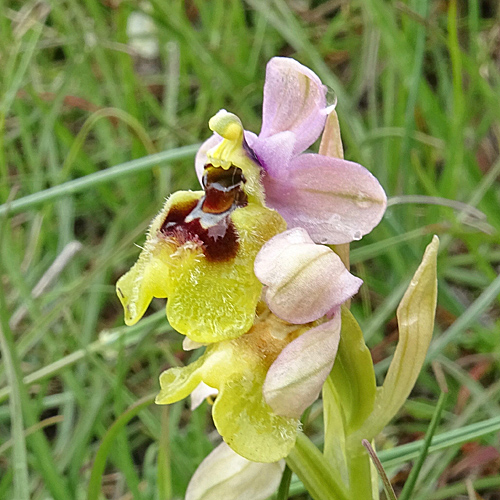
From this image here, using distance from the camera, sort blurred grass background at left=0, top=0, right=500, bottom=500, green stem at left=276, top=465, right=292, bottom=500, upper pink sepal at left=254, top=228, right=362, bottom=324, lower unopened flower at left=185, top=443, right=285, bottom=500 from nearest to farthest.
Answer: upper pink sepal at left=254, top=228, right=362, bottom=324, green stem at left=276, top=465, right=292, bottom=500, lower unopened flower at left=185, top=443, right=285, bottom=500, blurred grass background at left=0, top=0, right=500, bottom=500

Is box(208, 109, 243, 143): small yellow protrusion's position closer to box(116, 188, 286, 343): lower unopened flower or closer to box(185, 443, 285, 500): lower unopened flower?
box(116, 188, 286, 343): lower unopened flower

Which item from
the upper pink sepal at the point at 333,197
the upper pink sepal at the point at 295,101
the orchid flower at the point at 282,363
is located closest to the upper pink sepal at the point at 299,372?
the orchid flower at the point at 282,363

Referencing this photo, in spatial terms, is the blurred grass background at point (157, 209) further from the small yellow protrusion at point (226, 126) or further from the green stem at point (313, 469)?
the small yellow protrusion at point (226, 126)

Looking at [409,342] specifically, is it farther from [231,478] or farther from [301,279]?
[231,478]

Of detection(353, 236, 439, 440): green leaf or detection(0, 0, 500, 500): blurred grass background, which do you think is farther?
detection(0, 0, 500, 500): blurred grass background

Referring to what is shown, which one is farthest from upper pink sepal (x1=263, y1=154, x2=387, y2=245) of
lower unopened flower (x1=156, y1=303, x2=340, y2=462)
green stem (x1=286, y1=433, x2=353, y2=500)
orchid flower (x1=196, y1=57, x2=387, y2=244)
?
green stem (x1=286, y1=433, x2=353, y2=500)

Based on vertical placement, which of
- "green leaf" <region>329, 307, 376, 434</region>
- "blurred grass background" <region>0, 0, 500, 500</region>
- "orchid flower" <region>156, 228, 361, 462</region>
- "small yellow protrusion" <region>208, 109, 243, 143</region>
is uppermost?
"small yellow protrusion" <region>208, 109, 243, 143</region>

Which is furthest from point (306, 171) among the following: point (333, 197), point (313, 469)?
point (313, 469)
